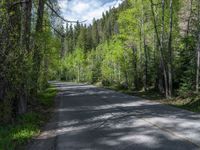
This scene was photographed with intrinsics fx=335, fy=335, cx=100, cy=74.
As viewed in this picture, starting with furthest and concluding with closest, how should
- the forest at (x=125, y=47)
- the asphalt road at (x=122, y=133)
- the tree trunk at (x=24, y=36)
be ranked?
the tree trunk at (x=24, y=36), the forest at (x=125, y=47), the asphalt road at (x=122, y=133)

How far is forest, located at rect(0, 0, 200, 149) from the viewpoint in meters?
11.7

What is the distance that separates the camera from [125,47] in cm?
3947

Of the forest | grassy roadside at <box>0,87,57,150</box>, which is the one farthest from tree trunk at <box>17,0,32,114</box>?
grassy roadside at <box>0,87,57,150</box>

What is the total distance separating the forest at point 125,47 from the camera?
38.5 feet

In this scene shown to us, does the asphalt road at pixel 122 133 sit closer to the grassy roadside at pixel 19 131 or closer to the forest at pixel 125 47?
the grassy roadside at pixel 19 131

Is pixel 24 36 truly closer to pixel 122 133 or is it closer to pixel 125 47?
pixel 122 133

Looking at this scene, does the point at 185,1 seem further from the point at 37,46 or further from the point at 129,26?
the point at 37,46

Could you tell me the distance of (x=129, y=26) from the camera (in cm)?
3312

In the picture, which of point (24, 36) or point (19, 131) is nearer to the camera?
point (19, 131)

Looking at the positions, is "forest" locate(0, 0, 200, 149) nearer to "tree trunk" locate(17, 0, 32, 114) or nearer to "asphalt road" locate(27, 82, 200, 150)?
"tree trunk" locate(17, 0, 32, 114)

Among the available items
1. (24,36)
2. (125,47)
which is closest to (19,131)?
(24,36)

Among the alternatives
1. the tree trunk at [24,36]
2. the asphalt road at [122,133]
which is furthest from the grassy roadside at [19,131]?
the tree trunk at [24,36]

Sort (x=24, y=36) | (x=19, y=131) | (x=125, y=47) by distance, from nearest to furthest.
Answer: (x=19, y=131) → (x=24, y=36) → (x=125, y=47)

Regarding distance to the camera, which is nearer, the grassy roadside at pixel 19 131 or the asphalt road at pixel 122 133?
the asphalt road at pixel 122 133
